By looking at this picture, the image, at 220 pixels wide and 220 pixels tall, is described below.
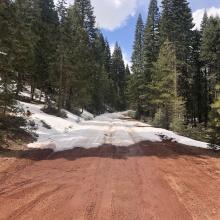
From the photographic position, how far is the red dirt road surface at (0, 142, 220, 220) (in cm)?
805

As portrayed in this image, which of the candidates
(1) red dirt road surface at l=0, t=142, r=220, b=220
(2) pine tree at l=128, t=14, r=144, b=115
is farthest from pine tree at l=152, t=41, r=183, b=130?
(1) red dirt road surface at l=0, t=142, r=220, b=220

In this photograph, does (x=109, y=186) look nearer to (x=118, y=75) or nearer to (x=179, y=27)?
(x=179, y=27)

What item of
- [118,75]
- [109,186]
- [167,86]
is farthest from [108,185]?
[118,75]

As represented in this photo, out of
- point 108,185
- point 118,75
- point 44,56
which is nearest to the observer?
point 108,185

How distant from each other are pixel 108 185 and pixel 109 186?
0.11 meters

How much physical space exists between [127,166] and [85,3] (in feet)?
212

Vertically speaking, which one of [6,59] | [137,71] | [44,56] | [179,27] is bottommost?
[6,59]

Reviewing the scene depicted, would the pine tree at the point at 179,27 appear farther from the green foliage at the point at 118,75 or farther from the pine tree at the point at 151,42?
the green foliage at the point at 118,75

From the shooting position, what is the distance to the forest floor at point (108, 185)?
26.5ft

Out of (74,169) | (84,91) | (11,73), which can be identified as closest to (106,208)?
(74,169)

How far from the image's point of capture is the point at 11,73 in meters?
18.9

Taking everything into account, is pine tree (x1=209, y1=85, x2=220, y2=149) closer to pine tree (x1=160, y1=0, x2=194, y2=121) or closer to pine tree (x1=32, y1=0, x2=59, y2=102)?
pine tree (x1=32, y1=0, x2=59, y2=102)

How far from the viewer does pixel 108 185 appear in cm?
1043

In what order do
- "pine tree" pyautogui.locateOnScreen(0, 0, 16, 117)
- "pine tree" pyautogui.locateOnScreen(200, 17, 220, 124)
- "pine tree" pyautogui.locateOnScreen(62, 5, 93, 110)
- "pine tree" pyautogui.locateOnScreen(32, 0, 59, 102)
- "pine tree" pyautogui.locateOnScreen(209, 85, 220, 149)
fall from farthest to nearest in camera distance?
"pine tree" pyautogui.locateOnScreen(200, 17, 220, 124)
"pine tree" pyautogui.locateOnScreen(62, 5, 93, 110)
"pine tree" pyautogui.locateOnScreen(32, 0, 59, 102)
"pine tree" pyautogui.locateOnScreen(209, 85, 220, 149)
"pine tree" pyautogui.locateOnScreen(0, 0, 16, 117)
